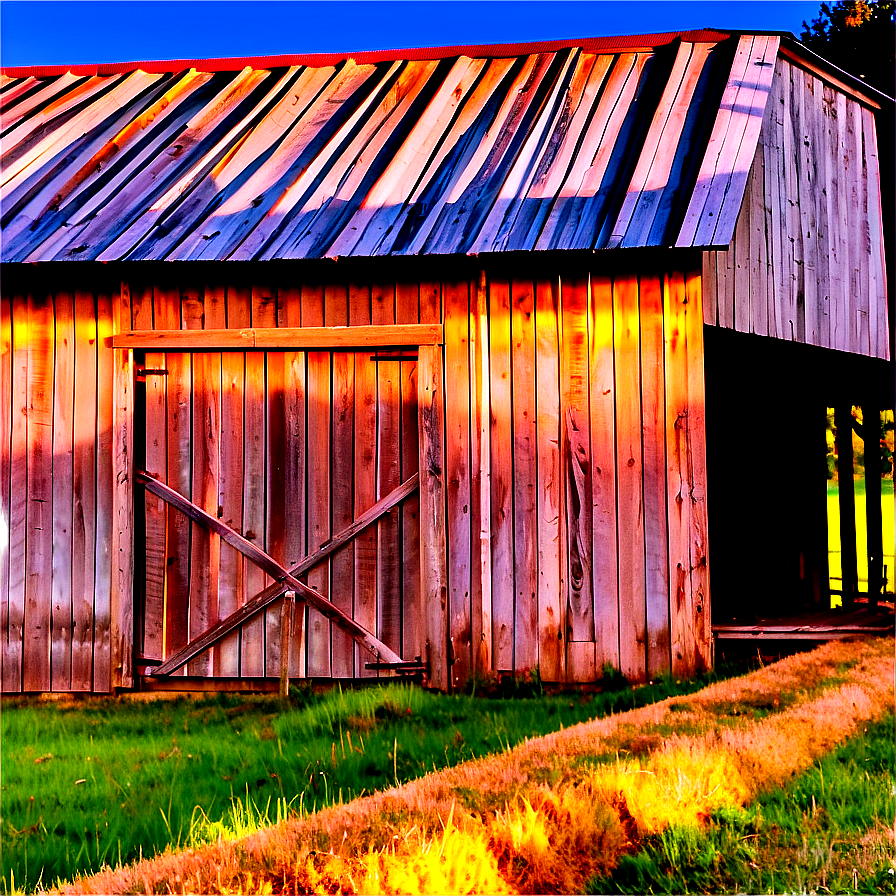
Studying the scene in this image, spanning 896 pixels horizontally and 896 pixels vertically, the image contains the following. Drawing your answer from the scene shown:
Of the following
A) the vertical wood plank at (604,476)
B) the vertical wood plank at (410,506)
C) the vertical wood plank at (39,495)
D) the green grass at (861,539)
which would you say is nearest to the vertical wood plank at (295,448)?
the vertical wood plank at (410,506)

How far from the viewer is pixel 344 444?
7996mm

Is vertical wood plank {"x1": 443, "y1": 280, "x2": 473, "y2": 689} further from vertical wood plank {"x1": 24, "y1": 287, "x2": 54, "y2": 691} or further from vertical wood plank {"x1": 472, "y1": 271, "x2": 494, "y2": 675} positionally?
vertical wood plank {"x1": 24, "y1": 287, "x2": 54, "y2": 691}

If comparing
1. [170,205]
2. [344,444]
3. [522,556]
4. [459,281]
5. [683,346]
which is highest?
[170,205]

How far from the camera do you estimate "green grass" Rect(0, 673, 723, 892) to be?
14.7ft

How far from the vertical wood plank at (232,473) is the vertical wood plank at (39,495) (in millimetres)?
1541

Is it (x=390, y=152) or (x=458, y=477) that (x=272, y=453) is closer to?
(x=458, y=477)

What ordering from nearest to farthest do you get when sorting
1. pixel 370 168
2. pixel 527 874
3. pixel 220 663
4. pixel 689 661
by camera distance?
pixel 527 874
pixel 689 661
pixel 220 663
pixel 370 168

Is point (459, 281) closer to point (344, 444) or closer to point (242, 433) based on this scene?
point (344, 444)

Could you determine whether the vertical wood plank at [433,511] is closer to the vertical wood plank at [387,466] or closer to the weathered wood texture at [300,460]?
the weathered wood texture at [300,460]

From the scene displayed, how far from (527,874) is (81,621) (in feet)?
19.4

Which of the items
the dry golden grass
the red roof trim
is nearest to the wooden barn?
the red roof trim

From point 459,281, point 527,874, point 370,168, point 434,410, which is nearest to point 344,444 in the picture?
point 434,410

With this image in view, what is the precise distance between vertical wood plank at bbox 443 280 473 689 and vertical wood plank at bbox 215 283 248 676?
5.71ft

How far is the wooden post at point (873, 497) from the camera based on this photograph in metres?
12.1
